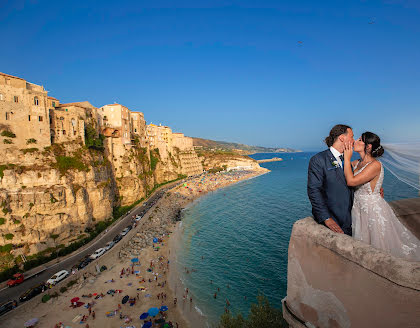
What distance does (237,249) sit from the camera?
28625 mm

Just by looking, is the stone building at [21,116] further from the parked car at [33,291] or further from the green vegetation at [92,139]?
the parked car at [33,291]

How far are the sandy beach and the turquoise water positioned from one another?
62.9 inches

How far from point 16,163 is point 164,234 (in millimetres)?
19813

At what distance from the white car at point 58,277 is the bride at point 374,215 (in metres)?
24.7

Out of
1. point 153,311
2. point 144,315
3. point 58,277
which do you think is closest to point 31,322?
point 58,277

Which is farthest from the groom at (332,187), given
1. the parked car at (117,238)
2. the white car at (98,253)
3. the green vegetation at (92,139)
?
the green vegetation at (92,139)

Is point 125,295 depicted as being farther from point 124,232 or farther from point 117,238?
point 124,232

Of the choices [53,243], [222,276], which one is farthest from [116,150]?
[222,276]

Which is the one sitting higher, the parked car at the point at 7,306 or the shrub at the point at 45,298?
the parked car at the point at 7,306

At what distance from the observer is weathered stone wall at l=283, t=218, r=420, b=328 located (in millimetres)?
1977

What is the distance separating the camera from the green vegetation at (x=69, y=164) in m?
26.5

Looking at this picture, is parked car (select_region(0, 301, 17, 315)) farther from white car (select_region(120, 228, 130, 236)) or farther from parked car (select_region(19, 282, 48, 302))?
white car (select_region(120, 228, 130, 236))

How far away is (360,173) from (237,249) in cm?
2710

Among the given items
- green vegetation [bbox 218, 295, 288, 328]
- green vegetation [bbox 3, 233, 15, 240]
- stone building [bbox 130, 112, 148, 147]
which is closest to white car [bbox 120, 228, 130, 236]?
green vegetation [bbox 3, 233, 15, 240]
